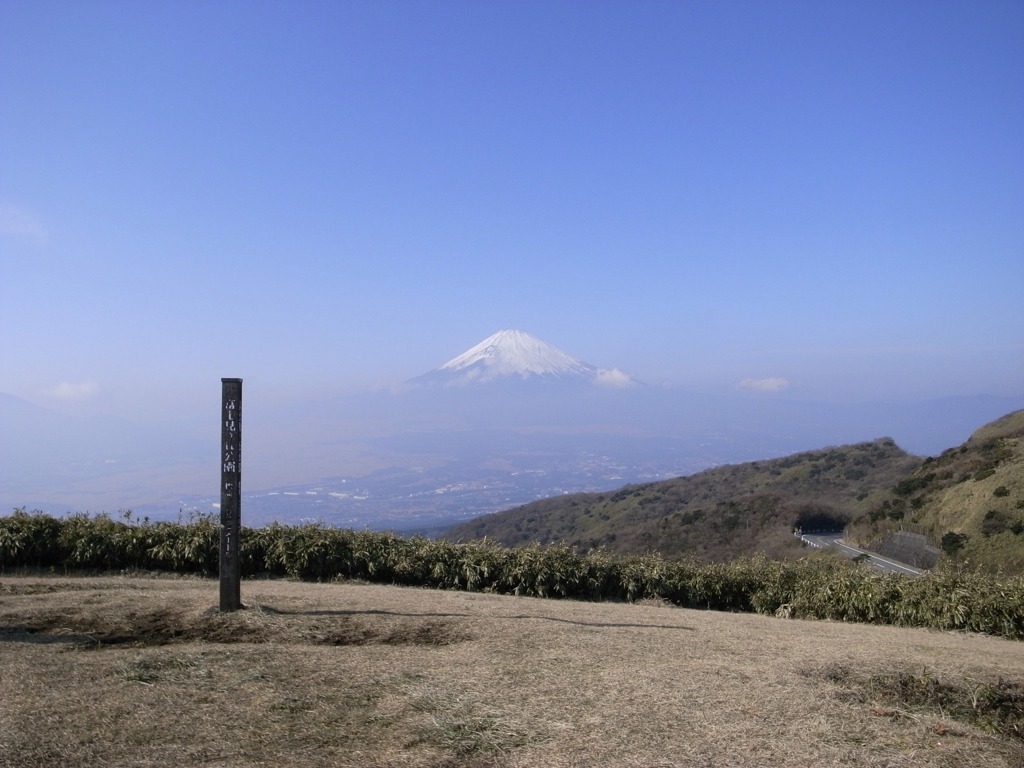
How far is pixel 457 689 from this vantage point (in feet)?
20.5

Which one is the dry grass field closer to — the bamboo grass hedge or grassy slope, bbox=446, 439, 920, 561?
the bamboo grass hedge

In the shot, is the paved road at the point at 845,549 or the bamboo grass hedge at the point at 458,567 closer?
the bamboo grass hedge at the point at 458,567

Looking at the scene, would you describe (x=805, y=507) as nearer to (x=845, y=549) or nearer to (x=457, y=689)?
(x=845, y=549)

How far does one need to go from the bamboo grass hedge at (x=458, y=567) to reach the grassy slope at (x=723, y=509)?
1700 cm

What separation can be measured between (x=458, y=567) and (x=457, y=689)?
6.27 m

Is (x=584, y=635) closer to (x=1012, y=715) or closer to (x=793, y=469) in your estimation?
(x=1012, y=715)

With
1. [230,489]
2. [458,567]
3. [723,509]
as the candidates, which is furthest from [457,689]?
[723,509]

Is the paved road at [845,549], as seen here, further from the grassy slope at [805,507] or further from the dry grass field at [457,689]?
the dry grass field at [457,689]

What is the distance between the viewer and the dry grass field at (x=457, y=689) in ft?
16.5

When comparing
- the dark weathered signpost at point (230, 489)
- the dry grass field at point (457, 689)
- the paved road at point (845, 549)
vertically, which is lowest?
the paved road at point (845, 549)

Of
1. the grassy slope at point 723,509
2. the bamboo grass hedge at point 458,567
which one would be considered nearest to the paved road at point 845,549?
the grassy slope at point 723,509

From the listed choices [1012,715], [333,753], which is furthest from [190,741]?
[1012,715]

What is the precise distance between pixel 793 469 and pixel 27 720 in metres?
58.0

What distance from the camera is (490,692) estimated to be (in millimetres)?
6234
